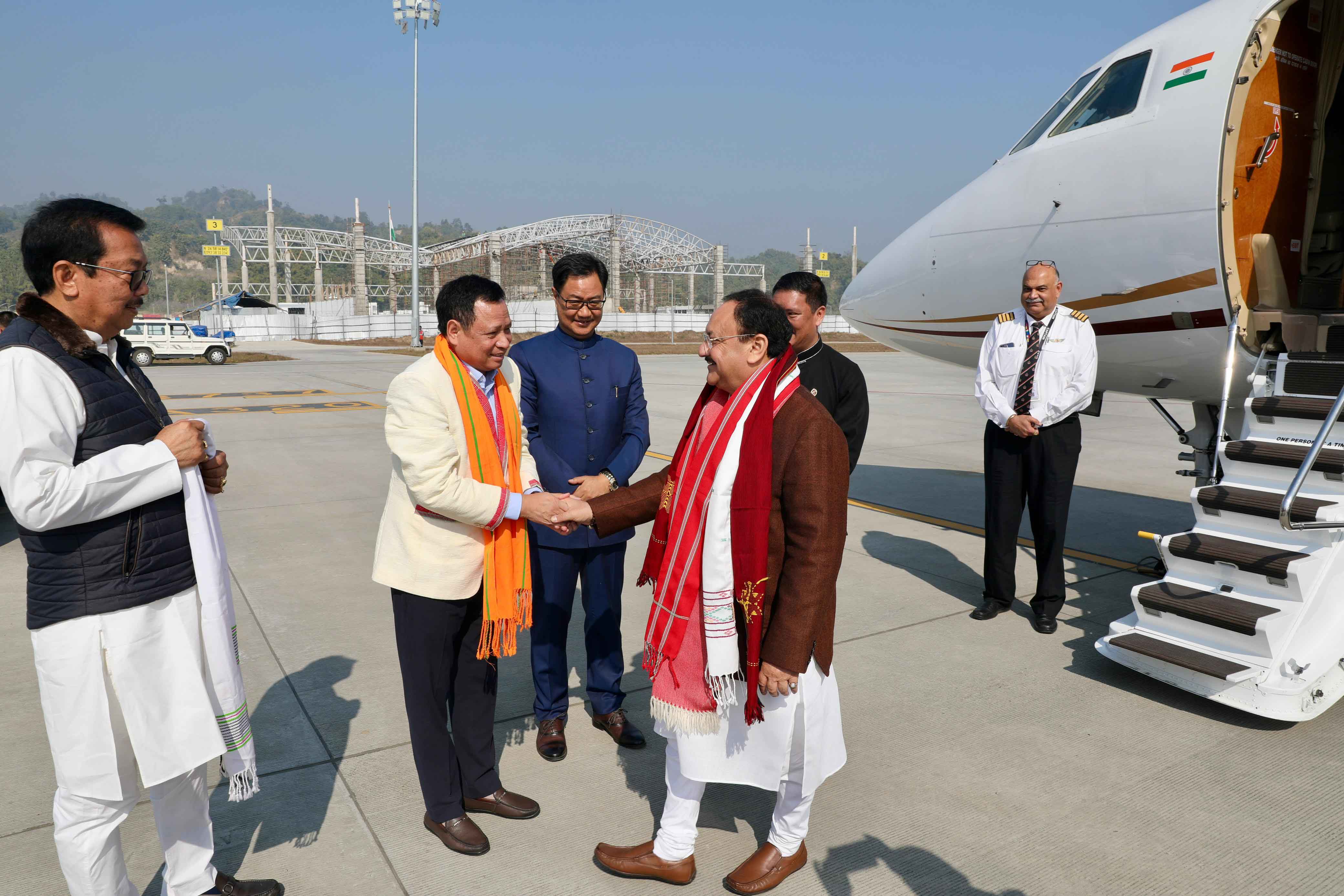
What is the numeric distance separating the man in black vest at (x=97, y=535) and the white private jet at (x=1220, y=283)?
3.89m

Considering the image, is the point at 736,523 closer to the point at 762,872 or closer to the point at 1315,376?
the point at 762,872

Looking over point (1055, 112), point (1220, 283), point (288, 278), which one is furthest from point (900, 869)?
point (288, 278)

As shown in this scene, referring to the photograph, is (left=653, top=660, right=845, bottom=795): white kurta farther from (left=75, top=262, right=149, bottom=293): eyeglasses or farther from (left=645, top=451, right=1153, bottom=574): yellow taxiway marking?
(left=645, top=451, right=1153, bottom=574): yellow taxiway marking

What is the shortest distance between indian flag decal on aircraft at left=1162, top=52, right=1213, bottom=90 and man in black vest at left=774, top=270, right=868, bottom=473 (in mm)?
2634

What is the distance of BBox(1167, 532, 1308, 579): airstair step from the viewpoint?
380 cm

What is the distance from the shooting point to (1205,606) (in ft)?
12.8

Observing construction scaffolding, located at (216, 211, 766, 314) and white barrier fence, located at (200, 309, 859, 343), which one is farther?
construction scaffolding, located at (216, 211, 766, 314)

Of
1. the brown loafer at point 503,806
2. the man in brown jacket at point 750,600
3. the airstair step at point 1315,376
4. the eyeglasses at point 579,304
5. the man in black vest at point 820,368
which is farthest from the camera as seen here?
the airstair step at point 1315,376

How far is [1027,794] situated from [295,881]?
253 centimetres

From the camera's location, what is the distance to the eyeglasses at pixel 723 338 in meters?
2.45

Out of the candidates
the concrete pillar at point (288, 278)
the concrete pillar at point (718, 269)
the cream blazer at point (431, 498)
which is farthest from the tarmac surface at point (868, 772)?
the concrete pillar at point (288, 278)

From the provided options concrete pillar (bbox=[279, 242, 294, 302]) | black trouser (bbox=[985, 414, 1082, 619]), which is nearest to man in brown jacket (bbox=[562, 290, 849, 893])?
black trouser (bbox=[985, 414, 1082, 619])

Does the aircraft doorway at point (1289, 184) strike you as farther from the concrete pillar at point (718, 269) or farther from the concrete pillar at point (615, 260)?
the concrete pillar at point (718, 269)

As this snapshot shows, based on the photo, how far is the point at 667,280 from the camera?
368 ft
